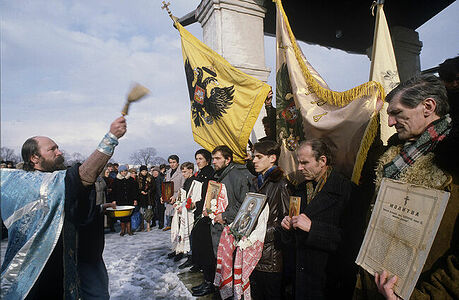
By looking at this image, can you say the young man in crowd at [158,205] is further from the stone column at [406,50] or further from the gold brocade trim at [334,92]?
the stone column at [406,50]

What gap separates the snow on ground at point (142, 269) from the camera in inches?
140

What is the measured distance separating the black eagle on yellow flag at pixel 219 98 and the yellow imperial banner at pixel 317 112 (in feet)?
1.35

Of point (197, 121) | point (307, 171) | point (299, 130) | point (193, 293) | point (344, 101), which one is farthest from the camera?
point (197, 121)

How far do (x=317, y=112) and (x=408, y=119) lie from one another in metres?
1.19

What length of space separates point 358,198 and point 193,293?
107 inches

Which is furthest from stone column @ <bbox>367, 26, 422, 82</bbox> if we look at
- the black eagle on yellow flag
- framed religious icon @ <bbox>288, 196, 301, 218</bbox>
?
framed religious icon @ <bbox>288, 196, 301, 218</bbox>

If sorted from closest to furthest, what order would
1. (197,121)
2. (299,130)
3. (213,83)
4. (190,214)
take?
(299,130), (213,83), (197,121), (190,214)

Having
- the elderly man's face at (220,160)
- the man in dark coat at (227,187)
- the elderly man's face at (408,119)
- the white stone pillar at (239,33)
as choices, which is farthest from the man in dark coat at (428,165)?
the white stone pillar at (239,33)

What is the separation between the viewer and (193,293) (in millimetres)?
3469

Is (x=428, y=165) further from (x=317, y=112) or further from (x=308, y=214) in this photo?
(x=317, y=112)

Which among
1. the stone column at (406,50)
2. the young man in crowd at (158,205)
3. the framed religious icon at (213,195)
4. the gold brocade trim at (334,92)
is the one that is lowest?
the young man in crowd at (158,205)

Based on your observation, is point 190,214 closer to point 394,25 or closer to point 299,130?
point 299,130

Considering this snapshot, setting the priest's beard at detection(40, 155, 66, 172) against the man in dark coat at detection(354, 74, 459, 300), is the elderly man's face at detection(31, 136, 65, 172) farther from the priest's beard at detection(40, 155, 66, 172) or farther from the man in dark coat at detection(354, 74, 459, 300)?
the man in dark coat at detection(354, 74, 459, 300)

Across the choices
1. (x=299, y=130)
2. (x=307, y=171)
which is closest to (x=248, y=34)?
(x=299, y=130)
